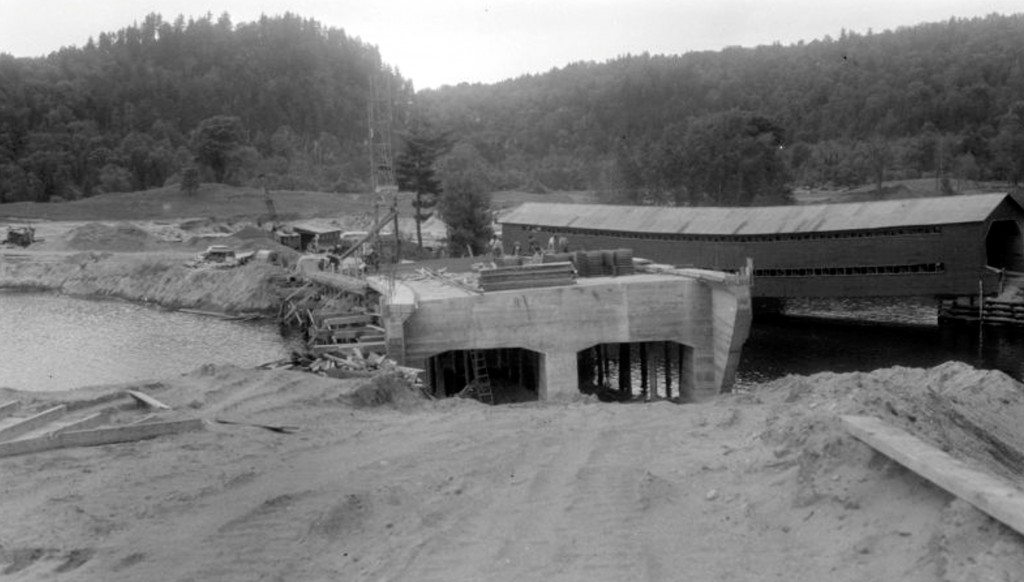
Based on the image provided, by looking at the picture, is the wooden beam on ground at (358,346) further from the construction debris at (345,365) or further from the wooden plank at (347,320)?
the wooden plank at (347,320)

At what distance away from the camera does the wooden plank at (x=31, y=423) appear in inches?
460

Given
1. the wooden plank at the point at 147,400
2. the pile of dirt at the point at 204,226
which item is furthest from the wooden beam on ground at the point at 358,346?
the pile of dirt at the point at 204,226

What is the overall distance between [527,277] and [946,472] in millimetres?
20648

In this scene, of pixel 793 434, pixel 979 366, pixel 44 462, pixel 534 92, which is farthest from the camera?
pixel 534 92

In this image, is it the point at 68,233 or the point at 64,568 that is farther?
the point at 68,233

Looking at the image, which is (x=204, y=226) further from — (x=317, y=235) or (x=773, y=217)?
(x=773, y=217)

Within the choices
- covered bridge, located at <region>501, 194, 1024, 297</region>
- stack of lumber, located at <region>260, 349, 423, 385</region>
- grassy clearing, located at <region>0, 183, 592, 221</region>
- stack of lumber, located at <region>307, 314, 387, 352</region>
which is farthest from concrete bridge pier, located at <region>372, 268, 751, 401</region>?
grassy clearing, located at <region>0, 183, 592, 221</region>

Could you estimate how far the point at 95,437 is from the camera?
38.2 ft

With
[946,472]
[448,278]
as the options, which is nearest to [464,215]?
[448,278]

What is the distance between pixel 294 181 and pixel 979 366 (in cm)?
8316

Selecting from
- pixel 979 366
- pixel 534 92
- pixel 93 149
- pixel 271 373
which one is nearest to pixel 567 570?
pixel 271 373

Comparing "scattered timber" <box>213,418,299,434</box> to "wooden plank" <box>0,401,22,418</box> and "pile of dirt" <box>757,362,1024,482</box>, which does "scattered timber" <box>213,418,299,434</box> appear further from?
"pile of dirt" <box>757,362,1024,482</box>

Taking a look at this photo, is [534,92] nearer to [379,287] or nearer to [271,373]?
[379,287]

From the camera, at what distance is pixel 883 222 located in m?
39.2
